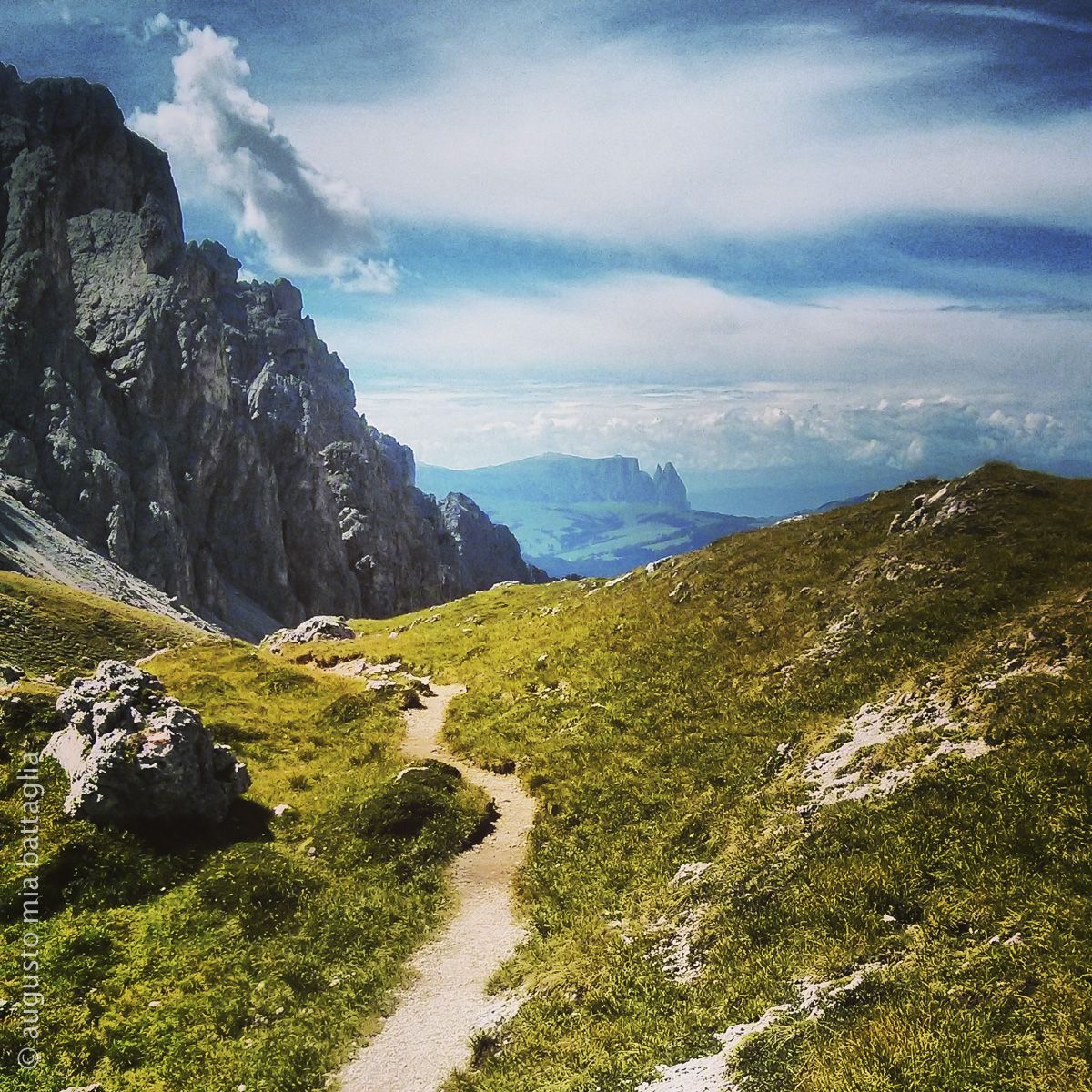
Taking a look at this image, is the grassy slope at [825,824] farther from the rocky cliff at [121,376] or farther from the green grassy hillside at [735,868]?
the rocky cliff at [121,376]

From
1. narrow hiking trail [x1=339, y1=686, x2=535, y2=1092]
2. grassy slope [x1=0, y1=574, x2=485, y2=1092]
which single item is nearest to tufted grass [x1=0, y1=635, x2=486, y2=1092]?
grassy slope [x1=0, y1=574, x2=485, y2=1092]

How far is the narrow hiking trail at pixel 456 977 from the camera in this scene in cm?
1471

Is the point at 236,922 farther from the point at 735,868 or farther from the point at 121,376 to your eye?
the point at 121,376

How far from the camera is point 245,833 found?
24031 millimetres

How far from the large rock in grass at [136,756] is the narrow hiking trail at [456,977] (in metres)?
9.30

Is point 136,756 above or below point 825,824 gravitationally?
above

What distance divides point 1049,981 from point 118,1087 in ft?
55.0

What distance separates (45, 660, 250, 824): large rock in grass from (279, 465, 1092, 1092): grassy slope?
11.6 metres

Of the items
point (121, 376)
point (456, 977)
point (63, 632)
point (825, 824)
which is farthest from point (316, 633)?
point (121, 376)

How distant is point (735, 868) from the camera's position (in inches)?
690

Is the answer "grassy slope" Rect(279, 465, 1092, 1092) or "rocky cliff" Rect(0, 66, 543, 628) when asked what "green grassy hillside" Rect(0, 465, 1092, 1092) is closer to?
"grassy slope" Rect(279, 465, 1092, 1092)

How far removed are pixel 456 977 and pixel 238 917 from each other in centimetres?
650

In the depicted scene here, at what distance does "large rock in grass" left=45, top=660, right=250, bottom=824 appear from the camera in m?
21.7

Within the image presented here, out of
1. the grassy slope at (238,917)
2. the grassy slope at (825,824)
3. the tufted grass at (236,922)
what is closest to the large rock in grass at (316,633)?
the grassy slope at (825,824)
